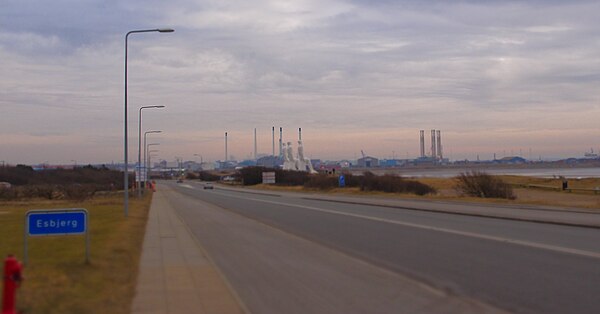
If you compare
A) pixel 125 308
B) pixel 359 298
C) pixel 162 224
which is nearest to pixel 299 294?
pixel 359 298

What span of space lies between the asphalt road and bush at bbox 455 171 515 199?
84.7 ft

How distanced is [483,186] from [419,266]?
1571 inches

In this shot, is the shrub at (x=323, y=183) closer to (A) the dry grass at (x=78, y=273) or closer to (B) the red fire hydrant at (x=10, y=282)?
(A) the dry grass at (x=78, y=273)

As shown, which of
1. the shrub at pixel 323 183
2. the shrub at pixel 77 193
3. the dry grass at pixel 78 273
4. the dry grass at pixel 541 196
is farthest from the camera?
the shrub at pixel 323 183

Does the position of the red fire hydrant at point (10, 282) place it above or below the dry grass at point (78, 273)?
above

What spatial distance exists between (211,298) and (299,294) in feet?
4.49

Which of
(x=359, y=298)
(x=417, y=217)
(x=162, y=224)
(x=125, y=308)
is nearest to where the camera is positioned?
(x=125, y=308)

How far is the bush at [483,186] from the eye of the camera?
50.8 meters

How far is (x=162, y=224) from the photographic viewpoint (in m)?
28.1

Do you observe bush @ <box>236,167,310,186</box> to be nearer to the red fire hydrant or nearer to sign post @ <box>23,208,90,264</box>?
sign post @ <box>23,208,90,264</box>

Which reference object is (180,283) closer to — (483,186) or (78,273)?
(78,273)

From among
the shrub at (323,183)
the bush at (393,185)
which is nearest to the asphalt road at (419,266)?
the bush at (393,185)

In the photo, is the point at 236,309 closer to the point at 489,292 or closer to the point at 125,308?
the point at 125,308

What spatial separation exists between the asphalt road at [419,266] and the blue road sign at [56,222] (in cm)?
299
